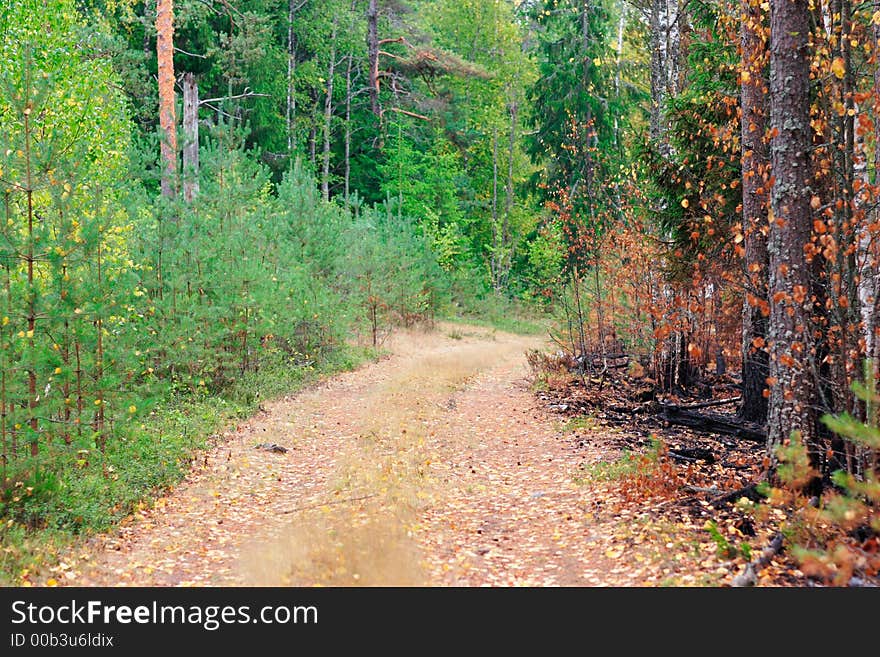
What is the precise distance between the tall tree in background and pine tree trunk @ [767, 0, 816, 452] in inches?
407

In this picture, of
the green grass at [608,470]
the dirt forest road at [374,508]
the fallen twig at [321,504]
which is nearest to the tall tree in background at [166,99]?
the dirt forest road at [374,508]

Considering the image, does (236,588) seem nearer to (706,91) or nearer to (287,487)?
(287,487)

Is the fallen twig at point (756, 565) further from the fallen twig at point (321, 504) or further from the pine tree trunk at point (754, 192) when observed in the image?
the fallen twig at point (321, 504)

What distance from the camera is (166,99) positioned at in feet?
49.0

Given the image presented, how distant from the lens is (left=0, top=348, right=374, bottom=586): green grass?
6188mm

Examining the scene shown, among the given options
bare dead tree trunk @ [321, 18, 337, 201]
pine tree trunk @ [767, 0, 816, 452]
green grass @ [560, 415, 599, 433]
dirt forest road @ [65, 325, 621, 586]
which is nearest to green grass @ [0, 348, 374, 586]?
dirt forest road @ [65, 325, 621, 586]

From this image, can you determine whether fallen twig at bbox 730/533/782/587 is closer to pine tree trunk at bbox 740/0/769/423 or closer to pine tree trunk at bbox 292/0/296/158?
pine tree trunk at bbox 740/0/769/423

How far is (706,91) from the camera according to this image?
9.50 meters

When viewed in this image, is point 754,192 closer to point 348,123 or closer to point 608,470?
point 608,470

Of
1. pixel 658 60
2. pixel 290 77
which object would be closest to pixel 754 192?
pixel 658 60

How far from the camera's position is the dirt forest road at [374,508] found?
5738 mm

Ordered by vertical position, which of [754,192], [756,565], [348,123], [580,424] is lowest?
[580,424]

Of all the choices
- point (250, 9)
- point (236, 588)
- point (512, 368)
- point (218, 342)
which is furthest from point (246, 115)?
point (236, 588)

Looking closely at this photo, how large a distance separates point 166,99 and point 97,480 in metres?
9.83
